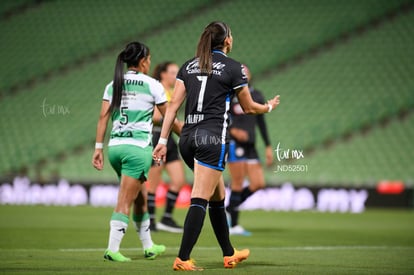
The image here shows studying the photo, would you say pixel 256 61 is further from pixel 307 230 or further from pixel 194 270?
pixel 194 270

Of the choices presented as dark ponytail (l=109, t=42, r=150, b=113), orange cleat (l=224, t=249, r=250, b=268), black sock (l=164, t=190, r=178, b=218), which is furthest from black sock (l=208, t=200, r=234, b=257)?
black sock (l=164, t=190, r=178, b=218)

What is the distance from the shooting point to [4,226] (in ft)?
36.9

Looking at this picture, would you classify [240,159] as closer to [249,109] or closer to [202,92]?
[249,109]

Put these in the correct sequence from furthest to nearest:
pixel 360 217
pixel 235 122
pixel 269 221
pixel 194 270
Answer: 1. pixel 360 217
2. pixel 269 221
3. pixel 235 122
4. pixel 194 270

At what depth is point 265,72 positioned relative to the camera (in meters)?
22.6

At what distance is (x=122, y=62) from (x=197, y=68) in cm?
105

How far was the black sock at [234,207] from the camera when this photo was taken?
36.0 feet

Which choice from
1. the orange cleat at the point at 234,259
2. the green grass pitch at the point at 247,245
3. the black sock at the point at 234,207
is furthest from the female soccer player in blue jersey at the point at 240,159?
the orange cleat at the point at 234,259


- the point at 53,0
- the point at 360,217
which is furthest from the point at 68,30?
the point at 360,217

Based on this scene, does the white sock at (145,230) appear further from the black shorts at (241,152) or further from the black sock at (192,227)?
the black shorts at (241,152)

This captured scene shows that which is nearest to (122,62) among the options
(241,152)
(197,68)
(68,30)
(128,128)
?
(128,128)

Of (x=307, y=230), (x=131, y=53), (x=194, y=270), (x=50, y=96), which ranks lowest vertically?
(x=194, y=270)

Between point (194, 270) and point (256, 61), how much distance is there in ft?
55.7

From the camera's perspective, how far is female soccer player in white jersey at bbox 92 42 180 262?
6.98 m
